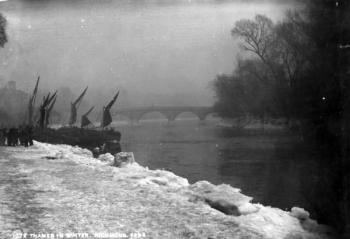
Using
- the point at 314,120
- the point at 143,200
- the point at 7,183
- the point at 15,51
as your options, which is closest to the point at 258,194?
the point at 314,120

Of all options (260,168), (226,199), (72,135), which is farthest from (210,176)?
(72,135)

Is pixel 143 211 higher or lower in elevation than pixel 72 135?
higher

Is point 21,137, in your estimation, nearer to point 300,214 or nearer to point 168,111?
point 300,214

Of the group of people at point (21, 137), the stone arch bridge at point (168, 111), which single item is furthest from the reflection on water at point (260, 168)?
the stone arch bridge at point (168, 111)

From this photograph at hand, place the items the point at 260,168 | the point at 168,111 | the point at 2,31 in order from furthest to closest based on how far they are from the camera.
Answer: the point at 168,111
the point at 2,31
the point at 260,168

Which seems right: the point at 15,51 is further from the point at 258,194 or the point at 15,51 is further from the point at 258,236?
the point at 258,236

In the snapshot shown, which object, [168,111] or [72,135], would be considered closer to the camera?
[72,135]

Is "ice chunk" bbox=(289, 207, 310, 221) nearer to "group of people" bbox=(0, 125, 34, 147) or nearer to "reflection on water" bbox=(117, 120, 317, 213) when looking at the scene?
"reflection on water" bbox=(117, 120, 317, 213)

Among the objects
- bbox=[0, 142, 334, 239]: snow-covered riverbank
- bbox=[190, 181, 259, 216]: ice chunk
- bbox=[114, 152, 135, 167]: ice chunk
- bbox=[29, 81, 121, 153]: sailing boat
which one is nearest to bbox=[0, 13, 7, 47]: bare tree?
bbox=[29, 81, 121, 153]: sailing boat

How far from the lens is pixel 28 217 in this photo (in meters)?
4.78

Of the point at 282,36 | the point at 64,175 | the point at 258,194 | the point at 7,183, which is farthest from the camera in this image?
the point at 282,36

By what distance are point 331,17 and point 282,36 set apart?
12.7 meters

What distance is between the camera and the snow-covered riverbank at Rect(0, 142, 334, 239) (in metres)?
4.44

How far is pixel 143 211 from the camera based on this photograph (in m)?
5.27
